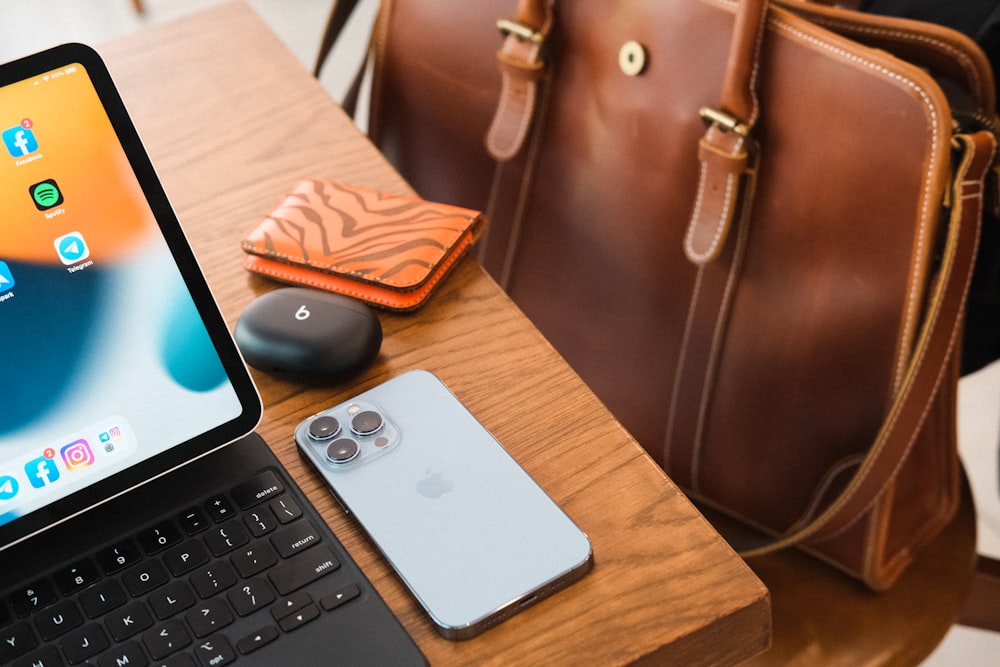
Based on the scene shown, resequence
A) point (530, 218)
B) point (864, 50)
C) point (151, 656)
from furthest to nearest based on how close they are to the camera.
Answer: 1. point (530, 218)
2. point (864, 50)
3. point (151, 656)

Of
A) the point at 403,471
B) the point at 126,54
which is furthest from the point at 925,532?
the point at 126,54

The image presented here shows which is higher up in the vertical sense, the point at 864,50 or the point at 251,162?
the point at 864,50

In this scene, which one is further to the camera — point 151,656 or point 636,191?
point 636,191

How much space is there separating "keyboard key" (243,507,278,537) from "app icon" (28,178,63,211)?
173mm

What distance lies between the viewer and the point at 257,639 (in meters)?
0.46

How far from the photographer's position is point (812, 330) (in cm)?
75

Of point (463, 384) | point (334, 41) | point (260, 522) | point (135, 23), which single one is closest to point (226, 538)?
point (260, 522)

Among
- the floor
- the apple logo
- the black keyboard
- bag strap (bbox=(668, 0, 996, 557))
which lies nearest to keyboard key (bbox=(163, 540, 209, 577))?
the black keyboard

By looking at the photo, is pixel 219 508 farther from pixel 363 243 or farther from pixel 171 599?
pixel 363 243

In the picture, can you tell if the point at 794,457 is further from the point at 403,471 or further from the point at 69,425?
the point at 69,425

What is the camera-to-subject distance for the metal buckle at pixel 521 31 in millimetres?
814

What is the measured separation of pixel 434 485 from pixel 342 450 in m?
0.05

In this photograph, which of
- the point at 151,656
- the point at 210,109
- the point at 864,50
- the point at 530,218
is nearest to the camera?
the point at 151,656

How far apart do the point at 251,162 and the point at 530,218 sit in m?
0.26
